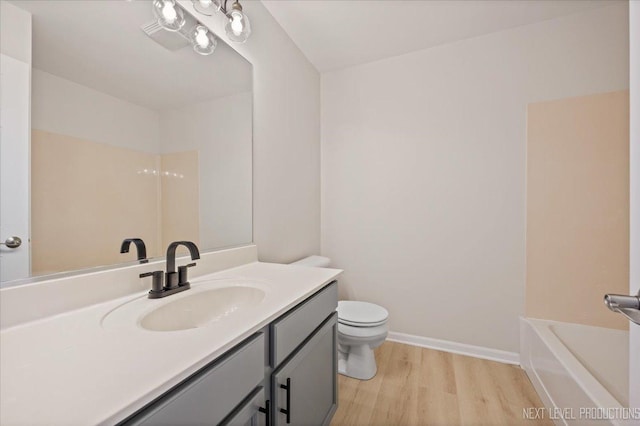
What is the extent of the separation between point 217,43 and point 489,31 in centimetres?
195

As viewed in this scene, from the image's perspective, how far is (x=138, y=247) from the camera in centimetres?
98

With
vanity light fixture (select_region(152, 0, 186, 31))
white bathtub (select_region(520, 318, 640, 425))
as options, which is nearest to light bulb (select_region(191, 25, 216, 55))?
vanity light fixture (select_region(152, 0, 186, 31))

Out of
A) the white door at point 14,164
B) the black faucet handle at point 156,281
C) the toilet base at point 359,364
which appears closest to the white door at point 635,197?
the toilet base at point 359,364

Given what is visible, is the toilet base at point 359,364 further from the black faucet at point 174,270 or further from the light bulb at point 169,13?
the light bulb at point 169,13

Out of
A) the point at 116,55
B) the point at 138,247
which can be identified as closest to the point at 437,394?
the point at 138,247

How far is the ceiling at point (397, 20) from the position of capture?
5.52 ft

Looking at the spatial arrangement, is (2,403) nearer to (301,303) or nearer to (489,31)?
(301,303)

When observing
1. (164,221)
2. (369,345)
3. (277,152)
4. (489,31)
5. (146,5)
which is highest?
(489,31)

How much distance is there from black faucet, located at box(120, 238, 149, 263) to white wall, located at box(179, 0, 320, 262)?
0.67 m

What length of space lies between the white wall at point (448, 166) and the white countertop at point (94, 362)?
1606 mm

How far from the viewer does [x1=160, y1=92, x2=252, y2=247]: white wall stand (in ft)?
3.92

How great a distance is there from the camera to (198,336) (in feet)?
2.06

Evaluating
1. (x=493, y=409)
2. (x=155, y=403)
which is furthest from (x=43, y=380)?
(x=493, y=409)

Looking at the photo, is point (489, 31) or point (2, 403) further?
point (489, 31)
